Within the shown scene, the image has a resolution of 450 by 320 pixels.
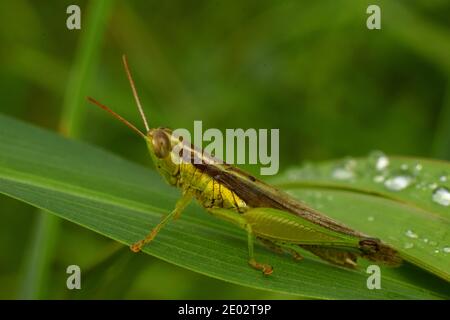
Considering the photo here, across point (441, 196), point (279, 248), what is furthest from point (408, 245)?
point (279, 248)

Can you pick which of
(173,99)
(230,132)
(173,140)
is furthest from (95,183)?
(173,99)

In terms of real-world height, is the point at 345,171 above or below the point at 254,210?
above

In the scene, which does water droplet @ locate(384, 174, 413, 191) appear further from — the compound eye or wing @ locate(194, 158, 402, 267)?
the compound eye

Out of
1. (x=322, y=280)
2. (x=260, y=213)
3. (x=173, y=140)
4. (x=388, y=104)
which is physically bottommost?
(x=322, y=280)

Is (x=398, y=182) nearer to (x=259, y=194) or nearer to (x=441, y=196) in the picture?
(x=441, y=196)

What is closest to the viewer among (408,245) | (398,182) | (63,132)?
(408,245)

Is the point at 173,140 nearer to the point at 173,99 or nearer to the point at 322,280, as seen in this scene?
the point at 322,280

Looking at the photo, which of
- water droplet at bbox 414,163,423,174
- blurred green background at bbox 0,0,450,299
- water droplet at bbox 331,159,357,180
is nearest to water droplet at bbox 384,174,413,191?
water droplet at bbox 414,163,423,174

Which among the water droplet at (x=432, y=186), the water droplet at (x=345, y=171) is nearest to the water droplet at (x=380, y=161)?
the water droplet at (x=345, y=171)
